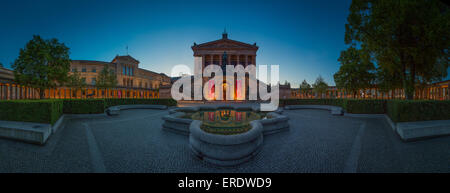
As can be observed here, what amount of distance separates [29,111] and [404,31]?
24.2 meters

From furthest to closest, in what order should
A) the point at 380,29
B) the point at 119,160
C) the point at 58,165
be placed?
the point at 380,29, the point at 119,160, the point at 58,165

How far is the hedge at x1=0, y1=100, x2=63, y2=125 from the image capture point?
7454 millimetres

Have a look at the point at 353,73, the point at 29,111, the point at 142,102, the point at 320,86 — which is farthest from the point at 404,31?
the point at 320,86

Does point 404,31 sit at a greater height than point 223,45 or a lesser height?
lesser

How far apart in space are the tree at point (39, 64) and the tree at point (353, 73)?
35.8 m

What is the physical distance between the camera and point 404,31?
1046 centimetres

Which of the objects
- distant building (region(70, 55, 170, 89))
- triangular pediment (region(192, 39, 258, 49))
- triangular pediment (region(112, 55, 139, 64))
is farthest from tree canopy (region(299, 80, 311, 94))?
triangular pediment (region(112, 55, 139, 64))

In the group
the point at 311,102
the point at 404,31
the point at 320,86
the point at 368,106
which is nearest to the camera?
the point at 404,31

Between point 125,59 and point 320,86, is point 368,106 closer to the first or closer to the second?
→ point 320,86

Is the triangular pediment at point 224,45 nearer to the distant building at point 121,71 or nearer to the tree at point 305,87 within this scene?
the tree at point 305,87
